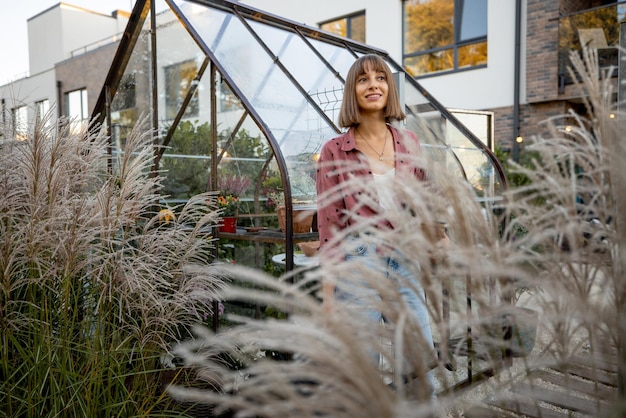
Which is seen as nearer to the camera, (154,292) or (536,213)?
(536,213)

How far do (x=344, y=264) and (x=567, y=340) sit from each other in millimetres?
447

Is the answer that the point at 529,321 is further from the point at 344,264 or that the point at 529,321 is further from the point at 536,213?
the point at 344,264

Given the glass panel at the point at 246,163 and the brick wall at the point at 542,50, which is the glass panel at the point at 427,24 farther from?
the glass panel at the point at 246,163


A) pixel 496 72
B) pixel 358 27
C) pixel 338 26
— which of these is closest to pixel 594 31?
pixel 496 72

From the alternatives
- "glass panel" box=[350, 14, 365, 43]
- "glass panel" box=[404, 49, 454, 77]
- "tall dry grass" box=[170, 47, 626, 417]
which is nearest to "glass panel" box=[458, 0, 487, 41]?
"glass panel" box=[404, 49, 454, 77]

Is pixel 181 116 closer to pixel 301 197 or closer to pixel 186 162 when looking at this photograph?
pixel 186 162

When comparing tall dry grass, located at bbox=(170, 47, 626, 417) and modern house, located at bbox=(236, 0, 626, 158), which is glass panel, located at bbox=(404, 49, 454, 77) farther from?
tall dry grass, located at bbox=(170, 47, 626, 417)

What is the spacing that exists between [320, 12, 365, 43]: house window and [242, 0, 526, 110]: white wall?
0.21 meters

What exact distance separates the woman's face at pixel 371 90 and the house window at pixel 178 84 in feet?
8.21

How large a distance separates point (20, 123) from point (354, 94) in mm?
1507

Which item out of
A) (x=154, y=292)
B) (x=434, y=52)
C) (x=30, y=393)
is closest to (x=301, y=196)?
(x=154, y=292)

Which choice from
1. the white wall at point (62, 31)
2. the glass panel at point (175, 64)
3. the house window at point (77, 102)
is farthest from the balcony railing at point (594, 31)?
the white wall at point (62, 31)

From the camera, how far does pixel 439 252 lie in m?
0.77

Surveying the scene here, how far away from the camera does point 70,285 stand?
1936 mm
